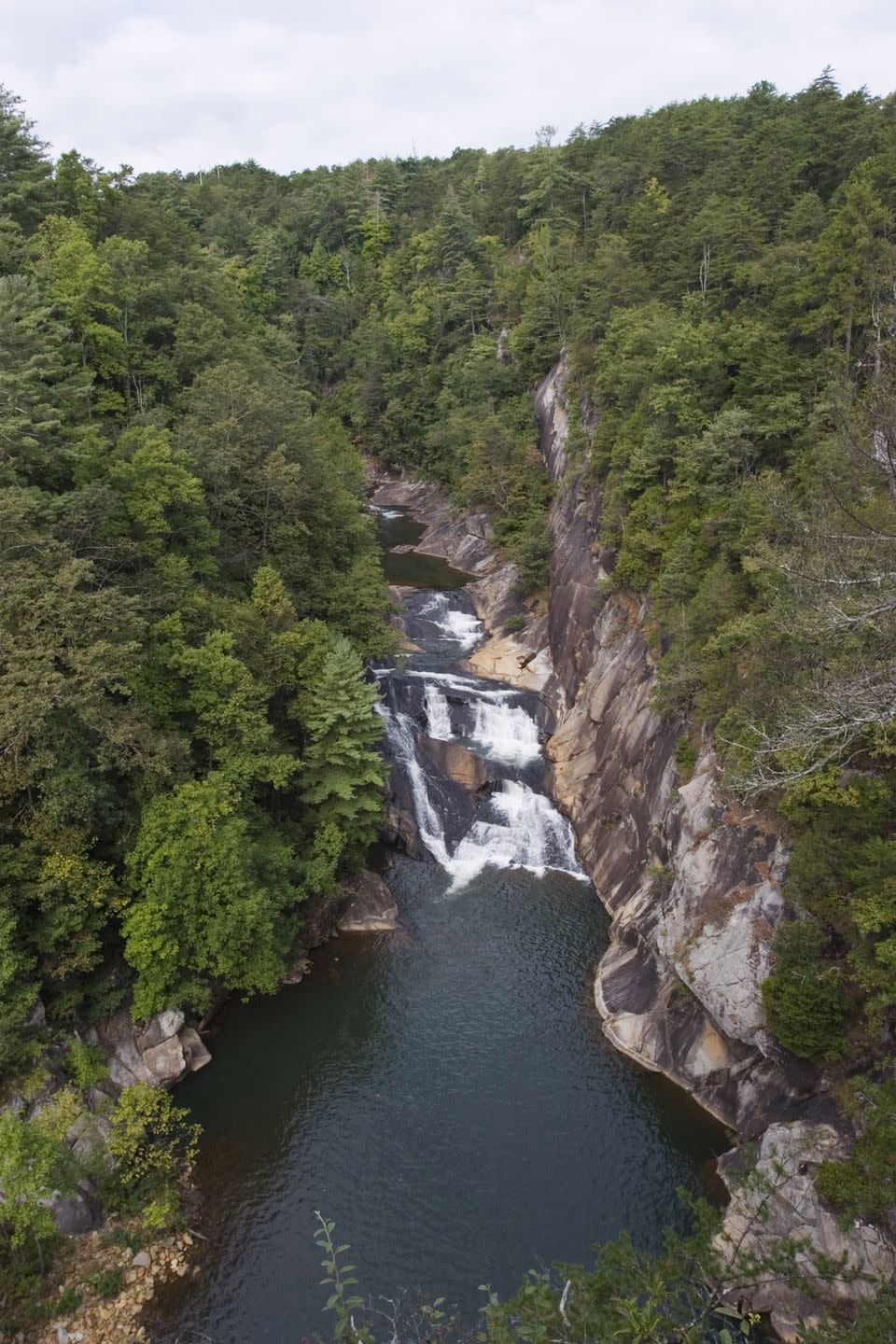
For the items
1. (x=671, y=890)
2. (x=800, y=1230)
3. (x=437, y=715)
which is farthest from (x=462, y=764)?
(x=800, y=1230)

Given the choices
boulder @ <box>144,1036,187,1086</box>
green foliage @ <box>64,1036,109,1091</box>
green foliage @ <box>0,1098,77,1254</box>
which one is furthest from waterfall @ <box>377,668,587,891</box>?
green foliage @ <box>0,1098,77,1254</box>

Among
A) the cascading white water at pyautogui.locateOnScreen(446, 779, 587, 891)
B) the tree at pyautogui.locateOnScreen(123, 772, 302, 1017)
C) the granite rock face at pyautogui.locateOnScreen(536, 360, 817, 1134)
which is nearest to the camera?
the granite rock face at pyautogui.locateOnScreen(536, 360, 817, 1134)

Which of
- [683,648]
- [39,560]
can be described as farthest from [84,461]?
[683,648]

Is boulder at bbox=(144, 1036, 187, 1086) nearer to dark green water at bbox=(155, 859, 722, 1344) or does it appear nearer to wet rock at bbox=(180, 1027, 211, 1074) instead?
wet rock at bbox=(180, 1027, 211, 1074)

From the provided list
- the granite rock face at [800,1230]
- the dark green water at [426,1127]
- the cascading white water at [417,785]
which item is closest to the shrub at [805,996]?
the granite rock face at [800,1230]

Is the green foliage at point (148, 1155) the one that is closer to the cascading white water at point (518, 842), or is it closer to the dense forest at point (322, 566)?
the dense forest at point (322, 566)

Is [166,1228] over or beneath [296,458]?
beneath

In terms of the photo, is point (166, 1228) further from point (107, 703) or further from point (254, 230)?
point (254, 230)
